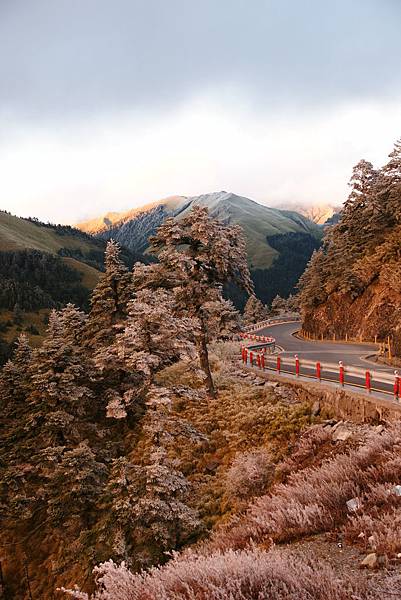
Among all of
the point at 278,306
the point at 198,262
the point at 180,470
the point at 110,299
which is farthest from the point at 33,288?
the point at 180,470

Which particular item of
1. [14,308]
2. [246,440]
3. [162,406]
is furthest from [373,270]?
[14,308]

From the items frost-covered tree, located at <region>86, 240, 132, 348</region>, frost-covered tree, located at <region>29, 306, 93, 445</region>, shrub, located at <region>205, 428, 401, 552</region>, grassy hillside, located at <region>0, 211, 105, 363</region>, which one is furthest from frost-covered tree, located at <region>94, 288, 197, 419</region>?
grassy hillside, located at <region>0, 211, 105, 363</region>

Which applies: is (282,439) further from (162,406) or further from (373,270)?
(373,270)

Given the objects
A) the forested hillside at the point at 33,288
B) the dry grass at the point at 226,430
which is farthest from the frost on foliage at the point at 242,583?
the forested hillside at the point at 33,288

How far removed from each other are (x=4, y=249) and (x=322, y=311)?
193 m

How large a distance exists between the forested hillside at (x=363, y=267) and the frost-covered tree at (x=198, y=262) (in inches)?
719

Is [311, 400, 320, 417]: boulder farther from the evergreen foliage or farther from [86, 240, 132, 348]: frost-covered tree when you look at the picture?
[86, 240, 132, 348]: frost-covered tree

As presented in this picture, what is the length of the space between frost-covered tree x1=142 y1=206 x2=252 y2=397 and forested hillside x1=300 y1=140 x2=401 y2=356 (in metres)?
18.3

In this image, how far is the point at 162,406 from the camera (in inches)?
462

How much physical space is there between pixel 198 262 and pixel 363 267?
1050 inches

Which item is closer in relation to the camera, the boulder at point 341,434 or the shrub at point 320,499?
the shrub at point 320,499

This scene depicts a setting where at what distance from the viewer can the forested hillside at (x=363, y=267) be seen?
34.5 m

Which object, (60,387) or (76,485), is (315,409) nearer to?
(76,485)

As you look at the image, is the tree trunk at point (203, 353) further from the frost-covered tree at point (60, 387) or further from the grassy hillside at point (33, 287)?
the grassy hillside at point (33, 287)
